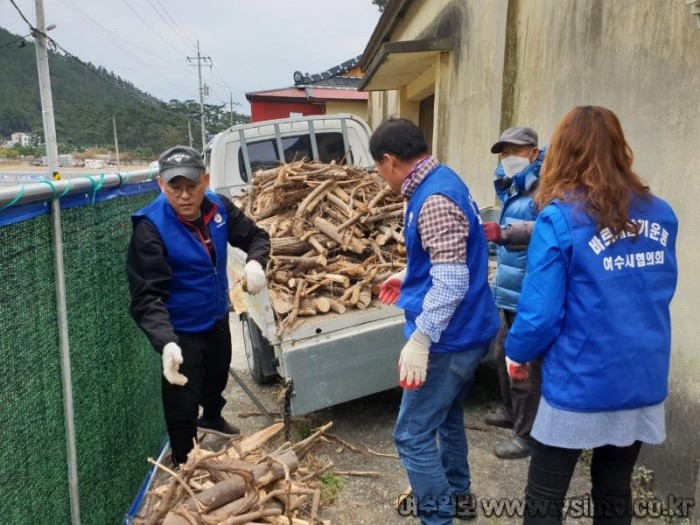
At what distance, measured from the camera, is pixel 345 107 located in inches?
853

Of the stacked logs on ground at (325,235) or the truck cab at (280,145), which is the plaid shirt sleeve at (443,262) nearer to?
the stacked logs on ground at (325,235)

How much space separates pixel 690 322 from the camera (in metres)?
2.70

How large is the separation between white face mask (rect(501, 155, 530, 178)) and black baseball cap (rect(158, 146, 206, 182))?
6.18ft

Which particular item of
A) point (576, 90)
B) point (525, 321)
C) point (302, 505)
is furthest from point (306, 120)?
point (525, 321)

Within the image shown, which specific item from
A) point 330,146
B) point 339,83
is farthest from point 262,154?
point 339,83

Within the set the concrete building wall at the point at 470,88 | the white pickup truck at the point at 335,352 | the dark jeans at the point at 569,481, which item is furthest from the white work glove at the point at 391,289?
the concrete building wall at the point at 470,88

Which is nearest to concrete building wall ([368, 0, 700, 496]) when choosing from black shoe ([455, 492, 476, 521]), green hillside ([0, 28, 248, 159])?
black shoe ([455, 492, 476, 521])

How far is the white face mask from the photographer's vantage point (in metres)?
3.25

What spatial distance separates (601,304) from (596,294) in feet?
0.13

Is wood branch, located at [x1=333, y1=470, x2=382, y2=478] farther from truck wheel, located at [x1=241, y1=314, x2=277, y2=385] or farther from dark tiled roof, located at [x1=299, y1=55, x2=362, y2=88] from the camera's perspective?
dark tiled roof, located at [x1=299, y1=55, x2=362, y2=88]

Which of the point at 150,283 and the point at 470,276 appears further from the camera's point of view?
the point at 150,283

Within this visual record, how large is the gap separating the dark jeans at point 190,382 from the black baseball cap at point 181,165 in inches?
35.9

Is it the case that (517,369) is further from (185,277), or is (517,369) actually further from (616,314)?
(185,277)

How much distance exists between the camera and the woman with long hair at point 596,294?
1.77 m
